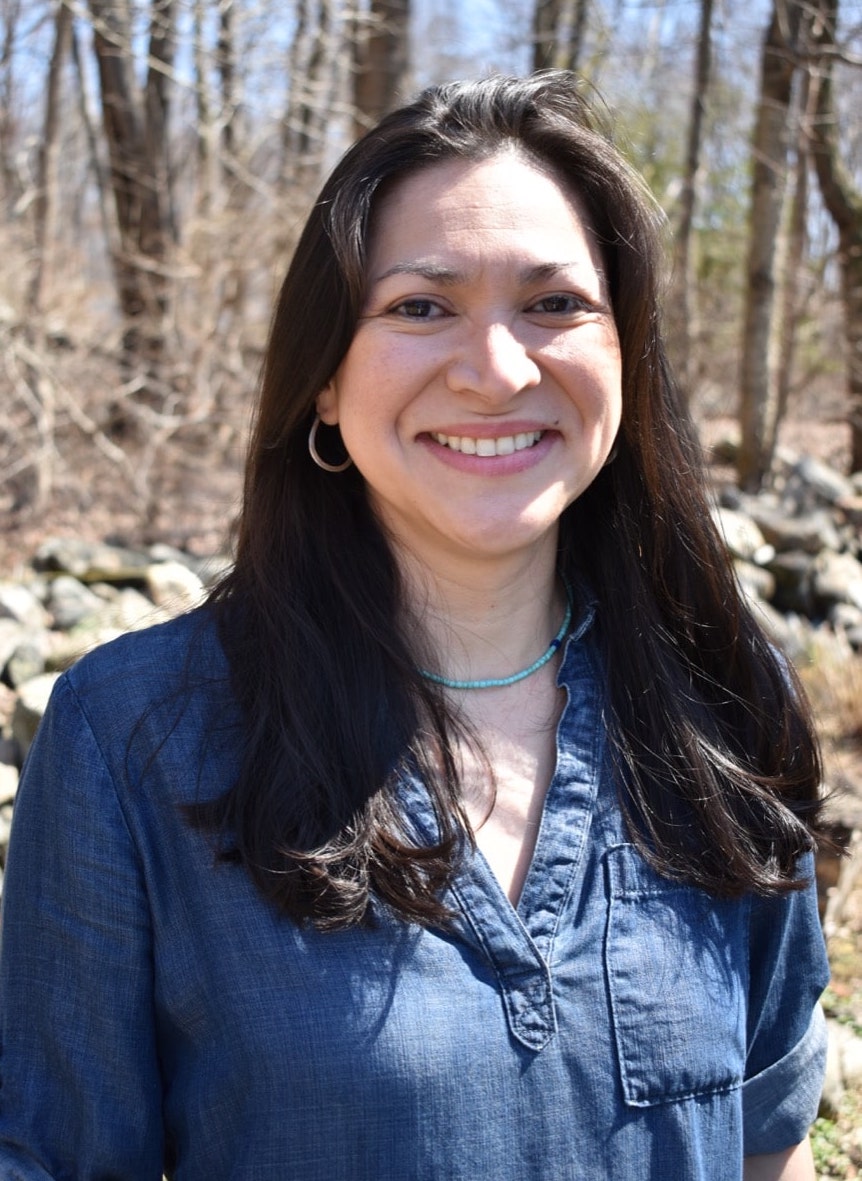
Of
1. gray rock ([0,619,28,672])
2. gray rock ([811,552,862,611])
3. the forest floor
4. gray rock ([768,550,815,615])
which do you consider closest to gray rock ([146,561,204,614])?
the forest floor

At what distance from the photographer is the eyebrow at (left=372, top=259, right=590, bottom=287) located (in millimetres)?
1674

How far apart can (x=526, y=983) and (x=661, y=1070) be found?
9.4 inches

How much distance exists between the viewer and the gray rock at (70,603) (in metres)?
5.93

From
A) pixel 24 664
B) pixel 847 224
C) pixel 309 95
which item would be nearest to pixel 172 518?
pixel 24 664

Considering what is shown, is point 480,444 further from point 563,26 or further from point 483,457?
point 563,26

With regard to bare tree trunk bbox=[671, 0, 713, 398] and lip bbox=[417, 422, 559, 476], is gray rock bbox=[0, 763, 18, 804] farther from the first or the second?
bare tree trunk bbox=[671, 0, 713, 398]

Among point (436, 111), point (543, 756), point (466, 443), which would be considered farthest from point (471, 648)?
point (436, 111)

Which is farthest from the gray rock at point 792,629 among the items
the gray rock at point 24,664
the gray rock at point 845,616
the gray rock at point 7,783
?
the gray rock at point 7,783

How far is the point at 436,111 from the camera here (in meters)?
1.76

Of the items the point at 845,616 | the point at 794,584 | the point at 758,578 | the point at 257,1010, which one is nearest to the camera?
the point at 257,1010

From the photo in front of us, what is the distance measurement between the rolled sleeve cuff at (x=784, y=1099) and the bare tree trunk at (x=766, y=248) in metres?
7.69

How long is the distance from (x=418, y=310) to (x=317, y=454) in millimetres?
300

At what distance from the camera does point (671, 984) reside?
171cm

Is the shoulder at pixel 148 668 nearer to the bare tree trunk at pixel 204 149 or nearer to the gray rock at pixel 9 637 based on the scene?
the gray rock at pixel 9 637
